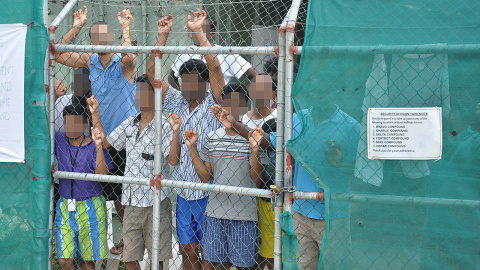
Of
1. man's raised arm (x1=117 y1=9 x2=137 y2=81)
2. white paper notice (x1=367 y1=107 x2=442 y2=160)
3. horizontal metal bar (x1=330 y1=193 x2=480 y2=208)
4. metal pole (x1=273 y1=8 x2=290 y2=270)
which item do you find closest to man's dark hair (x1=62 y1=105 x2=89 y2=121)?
man's raised arm (x1=117 y1=9 x2=137 y2=81)

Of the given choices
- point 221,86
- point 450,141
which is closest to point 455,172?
point 450,141

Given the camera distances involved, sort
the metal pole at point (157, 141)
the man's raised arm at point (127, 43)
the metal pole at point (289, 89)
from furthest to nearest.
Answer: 1. the man's raised arm at point (127, 43)
2. the metal pole at point (157, 141)
3. the metal pole at point (289, 89)

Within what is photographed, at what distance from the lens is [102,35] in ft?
12.6

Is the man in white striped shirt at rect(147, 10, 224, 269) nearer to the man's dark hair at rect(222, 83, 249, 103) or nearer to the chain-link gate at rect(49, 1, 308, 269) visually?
the chain-link gate at rect(49, 1, 308, 269)

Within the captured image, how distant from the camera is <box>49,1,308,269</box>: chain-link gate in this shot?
10.9 ft

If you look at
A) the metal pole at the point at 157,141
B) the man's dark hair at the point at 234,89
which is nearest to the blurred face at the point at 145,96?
the metal pole at the point at 157,141

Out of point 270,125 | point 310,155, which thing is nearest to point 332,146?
point 310,155

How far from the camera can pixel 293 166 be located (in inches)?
122

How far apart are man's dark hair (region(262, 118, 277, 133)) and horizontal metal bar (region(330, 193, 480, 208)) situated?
84 centimetres

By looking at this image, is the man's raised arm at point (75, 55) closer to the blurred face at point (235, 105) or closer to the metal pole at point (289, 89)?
the blurred face at point (235, 105)

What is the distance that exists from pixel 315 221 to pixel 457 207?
2.99 feet

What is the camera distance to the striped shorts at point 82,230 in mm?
3695

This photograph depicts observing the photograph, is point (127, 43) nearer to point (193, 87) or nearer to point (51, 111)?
point (193, 87)

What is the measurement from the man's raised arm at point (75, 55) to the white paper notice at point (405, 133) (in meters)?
2.30
